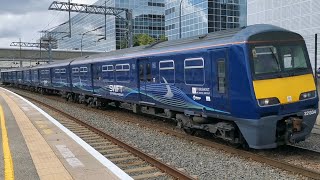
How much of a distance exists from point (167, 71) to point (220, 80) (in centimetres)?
306

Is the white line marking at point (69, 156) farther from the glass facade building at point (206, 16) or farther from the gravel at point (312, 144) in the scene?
the glass facade building at point (206, 16)

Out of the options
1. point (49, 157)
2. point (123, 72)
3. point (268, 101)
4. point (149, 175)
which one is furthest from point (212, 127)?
point (123, 72)

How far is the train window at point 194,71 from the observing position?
35.9ft

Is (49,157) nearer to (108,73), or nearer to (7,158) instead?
(7,158)

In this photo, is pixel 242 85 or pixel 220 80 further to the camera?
pixel 220 80

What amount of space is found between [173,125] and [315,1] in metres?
35.2

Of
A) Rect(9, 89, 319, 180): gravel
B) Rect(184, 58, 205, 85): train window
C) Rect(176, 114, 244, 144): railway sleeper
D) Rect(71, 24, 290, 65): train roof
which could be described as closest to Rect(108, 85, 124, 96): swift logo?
Rect(71, 24, 290, 65): train roof

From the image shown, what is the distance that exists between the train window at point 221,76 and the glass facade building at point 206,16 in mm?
54146

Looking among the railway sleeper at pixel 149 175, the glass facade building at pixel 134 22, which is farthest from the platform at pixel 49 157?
the glass facade building at pixel 134 22

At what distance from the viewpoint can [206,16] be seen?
212 ft

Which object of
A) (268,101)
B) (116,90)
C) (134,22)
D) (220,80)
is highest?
(134,22)

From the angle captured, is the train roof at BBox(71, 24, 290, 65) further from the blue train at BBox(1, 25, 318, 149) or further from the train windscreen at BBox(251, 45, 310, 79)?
the train windscreen at BBox(251, 45, 310, 79)

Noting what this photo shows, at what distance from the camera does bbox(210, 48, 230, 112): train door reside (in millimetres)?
9922

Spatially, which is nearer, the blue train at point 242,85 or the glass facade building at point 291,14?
the blue train at point 242,85
